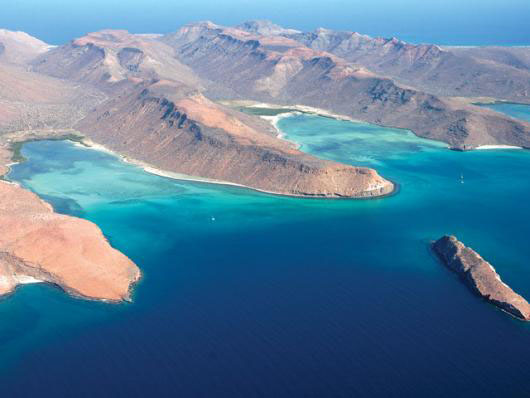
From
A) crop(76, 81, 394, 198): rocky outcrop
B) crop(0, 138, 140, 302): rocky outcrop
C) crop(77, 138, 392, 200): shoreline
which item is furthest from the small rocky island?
crop(0, 138, 140, 302): rocky outcrop

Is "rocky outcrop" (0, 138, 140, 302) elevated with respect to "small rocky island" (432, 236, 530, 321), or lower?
lower

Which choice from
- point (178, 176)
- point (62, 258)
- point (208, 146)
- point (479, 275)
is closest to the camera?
point (479, 275)

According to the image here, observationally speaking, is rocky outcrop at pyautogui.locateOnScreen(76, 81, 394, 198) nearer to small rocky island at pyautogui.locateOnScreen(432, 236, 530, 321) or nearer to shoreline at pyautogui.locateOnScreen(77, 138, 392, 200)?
shoreline at pyautogui.locateOnScreen(77, 138, 392, 200)

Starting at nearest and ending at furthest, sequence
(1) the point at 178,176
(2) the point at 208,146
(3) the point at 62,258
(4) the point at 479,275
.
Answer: (4) the point at 479,275 < (3) the point at 62,258 < (1) the point at 178,176 < (2) the point at 208,146

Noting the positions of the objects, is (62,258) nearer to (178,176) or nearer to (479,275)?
(178,176)

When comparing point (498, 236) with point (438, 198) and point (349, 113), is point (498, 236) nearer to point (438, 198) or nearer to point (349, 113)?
point (438, 198)

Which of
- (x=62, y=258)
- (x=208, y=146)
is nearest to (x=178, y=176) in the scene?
(x=208, y=146)

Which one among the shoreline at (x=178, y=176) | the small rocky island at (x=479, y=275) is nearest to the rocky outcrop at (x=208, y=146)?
the shoreline at (x=178, y=176)

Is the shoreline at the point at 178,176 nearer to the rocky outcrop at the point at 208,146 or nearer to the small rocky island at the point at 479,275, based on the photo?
the rocky outcrop at the point at 208,146
